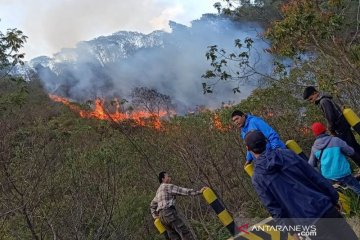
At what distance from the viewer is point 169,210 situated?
708 cm

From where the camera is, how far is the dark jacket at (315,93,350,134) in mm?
5680

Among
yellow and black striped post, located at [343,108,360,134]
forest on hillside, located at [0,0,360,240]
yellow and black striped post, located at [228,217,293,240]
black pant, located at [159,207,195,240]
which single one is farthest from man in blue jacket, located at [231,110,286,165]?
black pant, located at [159,207,195,240]

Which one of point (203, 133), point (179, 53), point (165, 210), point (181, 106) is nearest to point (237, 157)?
point (203, 133)

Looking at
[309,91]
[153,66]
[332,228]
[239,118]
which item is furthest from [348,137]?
[153,66]

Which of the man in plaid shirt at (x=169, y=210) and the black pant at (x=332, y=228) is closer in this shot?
the black pant at (x=332, y=228)

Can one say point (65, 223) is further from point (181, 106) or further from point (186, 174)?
point (181, 106)

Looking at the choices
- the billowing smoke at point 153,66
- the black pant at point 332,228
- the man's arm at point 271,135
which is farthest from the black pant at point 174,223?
the billowing smoke at point 153,66

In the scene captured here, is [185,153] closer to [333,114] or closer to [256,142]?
[333,114]

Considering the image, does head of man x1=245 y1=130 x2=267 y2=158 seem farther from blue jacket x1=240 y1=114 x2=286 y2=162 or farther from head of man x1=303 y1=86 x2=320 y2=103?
head of man x1=303 y1=86 x2=320 y2=103

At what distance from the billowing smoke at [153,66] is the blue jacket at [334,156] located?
4340 cm

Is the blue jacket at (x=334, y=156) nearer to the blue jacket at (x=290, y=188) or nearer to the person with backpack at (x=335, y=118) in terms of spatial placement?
the person with backpack at (x=335, y=118)

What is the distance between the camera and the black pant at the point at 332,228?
10.9 ft

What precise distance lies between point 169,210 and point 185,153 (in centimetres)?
503

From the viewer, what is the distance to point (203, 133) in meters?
13.3
